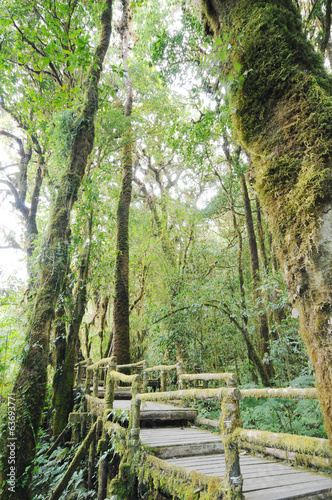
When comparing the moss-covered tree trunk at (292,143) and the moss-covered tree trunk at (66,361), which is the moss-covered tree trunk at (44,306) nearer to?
the moss-covered tree trunk at (66,361)

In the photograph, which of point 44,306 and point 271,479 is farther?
point 44,306

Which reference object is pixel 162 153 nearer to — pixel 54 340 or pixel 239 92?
pixel 54 340

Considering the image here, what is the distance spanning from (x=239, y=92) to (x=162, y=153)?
53.3 feet

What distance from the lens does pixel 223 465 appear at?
3516 mm

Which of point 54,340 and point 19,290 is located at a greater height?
point 19,290

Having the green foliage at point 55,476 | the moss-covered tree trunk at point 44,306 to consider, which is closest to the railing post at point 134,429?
the moss-covered tree trunk at point 44,306

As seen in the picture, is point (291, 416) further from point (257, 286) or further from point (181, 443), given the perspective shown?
point (257, 286)

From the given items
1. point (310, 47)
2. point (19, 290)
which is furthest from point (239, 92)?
point (19, 290)

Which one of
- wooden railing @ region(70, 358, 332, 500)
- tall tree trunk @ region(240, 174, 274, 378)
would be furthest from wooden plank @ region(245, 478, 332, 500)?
tall tree trunk @ region(240, 174, 274, 378)

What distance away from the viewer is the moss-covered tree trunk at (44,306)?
188 inches

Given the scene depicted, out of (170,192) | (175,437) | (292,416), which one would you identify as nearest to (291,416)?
(292,416)

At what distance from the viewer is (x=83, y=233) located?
31.4 feet

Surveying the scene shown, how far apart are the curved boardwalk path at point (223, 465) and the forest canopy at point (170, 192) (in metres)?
1.48

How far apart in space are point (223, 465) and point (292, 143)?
3565mm
